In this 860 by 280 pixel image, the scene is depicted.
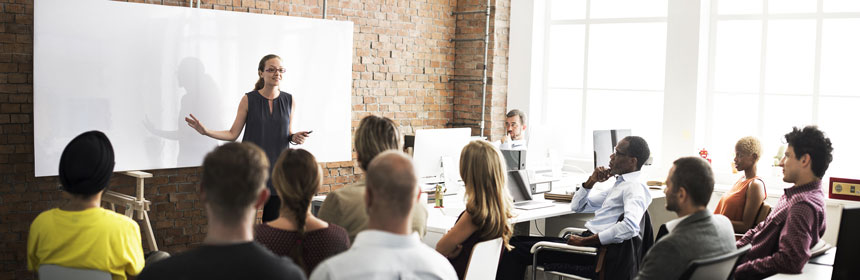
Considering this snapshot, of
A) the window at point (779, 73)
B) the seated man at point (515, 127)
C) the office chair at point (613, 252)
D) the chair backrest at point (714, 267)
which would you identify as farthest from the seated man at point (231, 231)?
the window at point (779, 73)

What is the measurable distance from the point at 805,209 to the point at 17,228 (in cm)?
485

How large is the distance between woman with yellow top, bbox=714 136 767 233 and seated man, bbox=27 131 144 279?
11.7 ft

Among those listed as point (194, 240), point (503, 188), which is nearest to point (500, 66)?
point (194, 240)

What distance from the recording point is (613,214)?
447 centimetres

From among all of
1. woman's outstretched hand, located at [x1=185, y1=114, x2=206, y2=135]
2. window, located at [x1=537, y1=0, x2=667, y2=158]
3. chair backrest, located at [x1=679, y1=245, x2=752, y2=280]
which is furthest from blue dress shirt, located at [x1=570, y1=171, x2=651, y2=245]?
window, located at [x1=537, y1=0, x2=667, y2=158]

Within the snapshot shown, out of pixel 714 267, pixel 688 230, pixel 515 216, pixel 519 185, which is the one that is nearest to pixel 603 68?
pixel 519 185

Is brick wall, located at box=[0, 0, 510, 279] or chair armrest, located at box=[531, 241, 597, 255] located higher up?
brick wall, located at box=[0, 0, 510, 279]

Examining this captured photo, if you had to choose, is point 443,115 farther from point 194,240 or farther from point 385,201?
point 385,201

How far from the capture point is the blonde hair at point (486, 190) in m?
3.55

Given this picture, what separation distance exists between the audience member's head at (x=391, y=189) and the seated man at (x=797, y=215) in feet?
7.34

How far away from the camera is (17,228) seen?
5.34m

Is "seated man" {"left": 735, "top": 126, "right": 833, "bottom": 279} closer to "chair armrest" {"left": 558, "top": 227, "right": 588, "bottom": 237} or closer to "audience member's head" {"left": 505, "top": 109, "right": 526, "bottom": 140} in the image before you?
"chair armrest" {"left": 558, "top": 227, "right": 588, "bottom": 237}

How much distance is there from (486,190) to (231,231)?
73.4 inches

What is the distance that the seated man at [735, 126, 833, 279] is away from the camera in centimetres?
363
